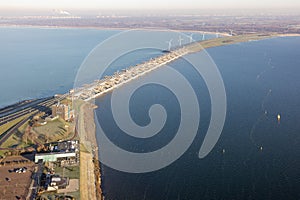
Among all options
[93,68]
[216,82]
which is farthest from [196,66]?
[93,68]

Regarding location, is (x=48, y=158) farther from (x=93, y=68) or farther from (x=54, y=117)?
(x=93, y=68)

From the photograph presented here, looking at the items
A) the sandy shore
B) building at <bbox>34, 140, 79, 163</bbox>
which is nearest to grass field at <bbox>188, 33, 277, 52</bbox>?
the sandy shore

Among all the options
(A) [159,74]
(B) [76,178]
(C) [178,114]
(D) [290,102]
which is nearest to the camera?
(B) [76,178]

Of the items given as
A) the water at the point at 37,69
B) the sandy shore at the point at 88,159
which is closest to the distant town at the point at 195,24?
the water at the point at 37,69

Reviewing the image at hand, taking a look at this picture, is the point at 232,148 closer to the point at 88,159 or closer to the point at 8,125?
the point at 88,159

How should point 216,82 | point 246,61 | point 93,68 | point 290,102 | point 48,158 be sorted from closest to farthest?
1. point 48,158
2. point 290,102
3. point 216,82
4. point 93,68
5. point 246,61

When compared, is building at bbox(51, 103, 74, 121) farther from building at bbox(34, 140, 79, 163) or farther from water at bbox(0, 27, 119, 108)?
water at bbox(0, 27, 119, 108)
